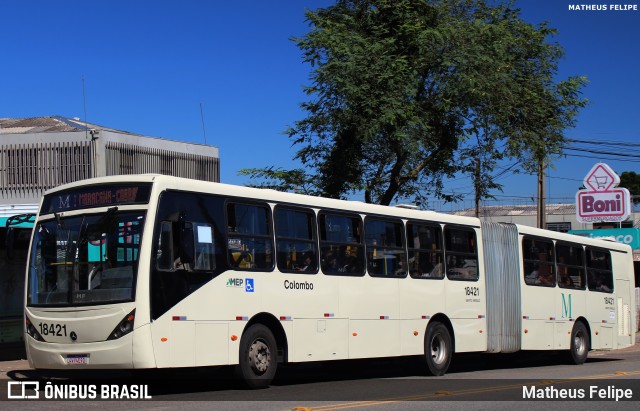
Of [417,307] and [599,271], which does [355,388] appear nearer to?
[417,307]

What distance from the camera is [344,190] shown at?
25516 millimetres

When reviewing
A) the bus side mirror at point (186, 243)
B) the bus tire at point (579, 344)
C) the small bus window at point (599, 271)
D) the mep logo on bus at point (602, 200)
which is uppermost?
the mep logo on bus at point (602, 200)

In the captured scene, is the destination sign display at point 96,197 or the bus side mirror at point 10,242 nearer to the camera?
the destination sign display at point 96,197

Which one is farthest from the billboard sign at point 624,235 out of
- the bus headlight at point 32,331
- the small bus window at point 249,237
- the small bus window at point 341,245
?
the bus headlight at point 32,331

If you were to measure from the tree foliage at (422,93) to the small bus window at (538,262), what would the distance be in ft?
12.8

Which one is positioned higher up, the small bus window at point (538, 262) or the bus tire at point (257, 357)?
the small bus window at point (538, 262)

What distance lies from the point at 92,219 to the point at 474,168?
607 inches

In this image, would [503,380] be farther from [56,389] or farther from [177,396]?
[56,389]

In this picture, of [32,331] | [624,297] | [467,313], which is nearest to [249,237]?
[32,331]

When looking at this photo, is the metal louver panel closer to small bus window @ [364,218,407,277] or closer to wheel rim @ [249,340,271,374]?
small bus window @ [364,218,407,277]

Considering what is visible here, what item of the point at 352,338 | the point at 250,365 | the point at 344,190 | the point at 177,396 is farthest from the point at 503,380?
the point at 344,190

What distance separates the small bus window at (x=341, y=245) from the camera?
15.2 m

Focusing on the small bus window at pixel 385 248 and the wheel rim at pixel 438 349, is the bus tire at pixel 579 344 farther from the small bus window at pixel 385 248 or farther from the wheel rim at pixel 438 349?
the small bus window at pixel 385 248

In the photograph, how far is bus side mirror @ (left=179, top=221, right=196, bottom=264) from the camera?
12391 millimetres
